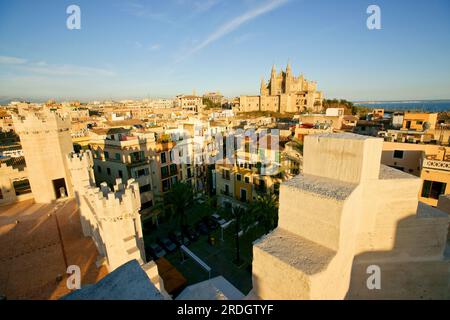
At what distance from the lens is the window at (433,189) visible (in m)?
18.5

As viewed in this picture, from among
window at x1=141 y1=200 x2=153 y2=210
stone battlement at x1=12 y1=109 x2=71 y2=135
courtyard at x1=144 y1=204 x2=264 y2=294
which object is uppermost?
stone battlement at x1=12 y1=109 x2=71 y2=135

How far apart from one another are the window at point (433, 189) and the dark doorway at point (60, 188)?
31155 mm

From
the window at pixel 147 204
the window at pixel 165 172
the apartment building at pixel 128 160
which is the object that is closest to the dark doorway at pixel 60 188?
the apartment building at pixel 128 160

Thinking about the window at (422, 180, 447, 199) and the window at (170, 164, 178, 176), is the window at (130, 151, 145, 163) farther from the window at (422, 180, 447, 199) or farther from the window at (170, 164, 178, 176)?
the window at (422, 180, 447, 199)

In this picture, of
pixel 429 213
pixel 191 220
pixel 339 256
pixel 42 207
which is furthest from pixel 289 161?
pixel 42 207

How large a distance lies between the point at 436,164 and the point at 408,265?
1653 cm

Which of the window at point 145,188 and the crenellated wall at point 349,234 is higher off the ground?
the crenellated wall at point 349,234

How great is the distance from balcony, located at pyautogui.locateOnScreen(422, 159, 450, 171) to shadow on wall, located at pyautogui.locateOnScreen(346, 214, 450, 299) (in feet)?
49.7

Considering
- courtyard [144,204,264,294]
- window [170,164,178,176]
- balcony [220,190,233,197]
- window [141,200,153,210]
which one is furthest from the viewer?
window [170,164,178,176]

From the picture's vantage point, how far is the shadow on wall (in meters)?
6.73

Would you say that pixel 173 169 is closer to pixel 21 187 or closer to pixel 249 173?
pixel 249 173

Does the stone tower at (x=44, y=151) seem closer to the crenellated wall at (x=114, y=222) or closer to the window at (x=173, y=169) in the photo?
the crenellated wall at (x=114, y=222)

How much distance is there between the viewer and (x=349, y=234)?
548 centimetres

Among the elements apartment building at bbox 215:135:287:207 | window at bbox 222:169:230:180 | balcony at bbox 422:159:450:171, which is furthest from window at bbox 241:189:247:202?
balcony at bbox 422:159:450:171
